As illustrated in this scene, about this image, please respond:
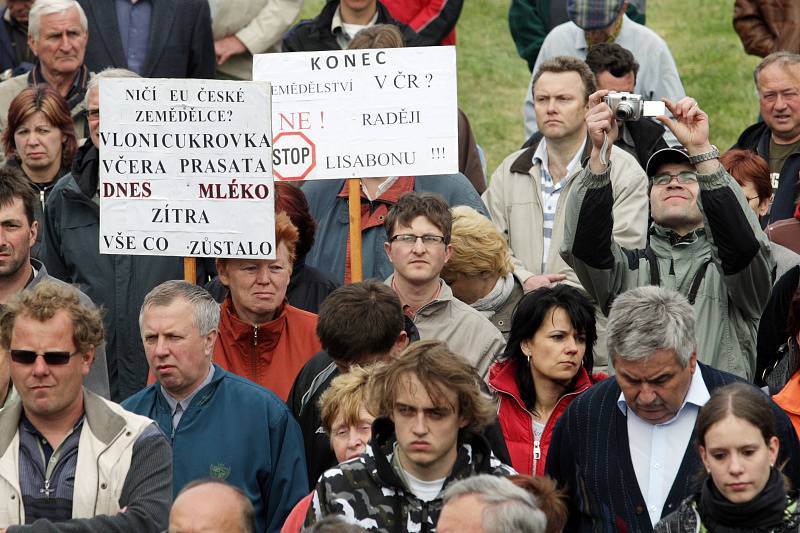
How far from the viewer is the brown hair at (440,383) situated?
23.5 feet

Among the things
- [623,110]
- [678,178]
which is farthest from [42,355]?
[678,178]

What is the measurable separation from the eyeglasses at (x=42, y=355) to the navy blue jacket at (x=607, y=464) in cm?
214

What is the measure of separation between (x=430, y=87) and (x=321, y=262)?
1.36 m

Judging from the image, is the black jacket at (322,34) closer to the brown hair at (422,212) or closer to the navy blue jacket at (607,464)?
the brown hair at (422,212)

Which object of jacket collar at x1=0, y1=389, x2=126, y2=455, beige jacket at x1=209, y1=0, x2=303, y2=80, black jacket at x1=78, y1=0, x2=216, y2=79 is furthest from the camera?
beige jacket at x1=209, y1=0, x2=303, y2=80

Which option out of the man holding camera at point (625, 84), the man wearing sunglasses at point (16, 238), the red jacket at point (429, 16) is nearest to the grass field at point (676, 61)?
the red jacket at point (429, 16)

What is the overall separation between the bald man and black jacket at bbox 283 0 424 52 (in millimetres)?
6328

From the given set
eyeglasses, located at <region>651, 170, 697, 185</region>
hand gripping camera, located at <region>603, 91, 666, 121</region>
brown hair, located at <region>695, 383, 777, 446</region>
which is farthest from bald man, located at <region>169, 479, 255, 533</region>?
eyeglasses, located at <region>651, 170, 697, 185</region>

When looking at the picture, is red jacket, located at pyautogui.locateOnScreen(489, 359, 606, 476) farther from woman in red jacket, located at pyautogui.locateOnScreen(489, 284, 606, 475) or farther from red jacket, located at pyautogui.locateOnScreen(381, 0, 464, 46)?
red jacket, located at pyautogui.locateOnScreen(381, 0, 464, 46)

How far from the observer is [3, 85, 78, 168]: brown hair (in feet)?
36.4

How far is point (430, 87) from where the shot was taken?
9930 millimetres

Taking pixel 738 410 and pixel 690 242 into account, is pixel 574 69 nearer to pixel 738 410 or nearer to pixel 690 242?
pixel 690 242

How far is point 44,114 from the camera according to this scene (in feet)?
36.4

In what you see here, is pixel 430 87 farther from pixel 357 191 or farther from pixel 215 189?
pixel 215 189
